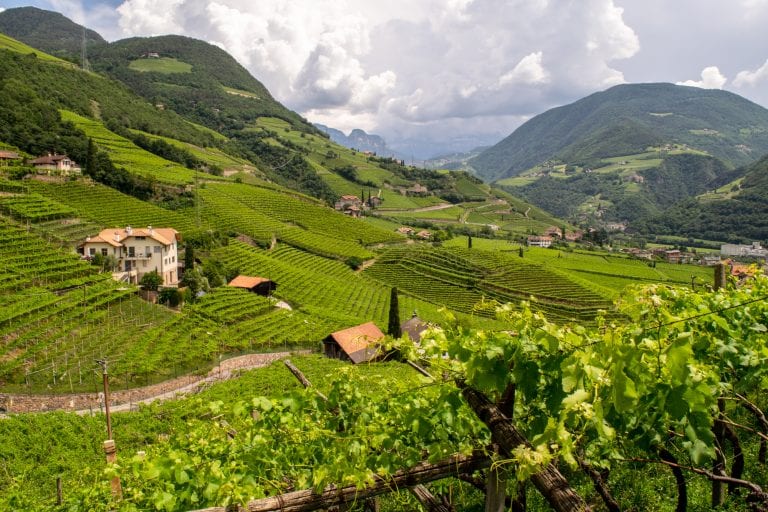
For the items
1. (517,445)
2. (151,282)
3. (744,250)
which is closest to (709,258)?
(744,250)

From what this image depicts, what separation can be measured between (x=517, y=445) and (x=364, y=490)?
3.31 feet

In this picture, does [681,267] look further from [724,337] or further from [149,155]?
[149,155]

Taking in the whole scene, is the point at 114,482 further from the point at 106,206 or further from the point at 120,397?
the point at 106,206

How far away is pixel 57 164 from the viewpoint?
5625cm

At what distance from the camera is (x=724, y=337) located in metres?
3.98

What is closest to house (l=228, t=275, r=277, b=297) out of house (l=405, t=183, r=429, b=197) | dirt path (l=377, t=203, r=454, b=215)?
dirt path (l=377, t=203, r=454, b=215)

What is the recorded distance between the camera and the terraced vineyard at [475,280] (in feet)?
182

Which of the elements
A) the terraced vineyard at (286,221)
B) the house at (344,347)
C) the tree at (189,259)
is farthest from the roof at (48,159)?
the house at (344,347)

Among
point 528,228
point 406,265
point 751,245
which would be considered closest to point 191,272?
point 406,265

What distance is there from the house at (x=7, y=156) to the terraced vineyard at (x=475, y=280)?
148 feet

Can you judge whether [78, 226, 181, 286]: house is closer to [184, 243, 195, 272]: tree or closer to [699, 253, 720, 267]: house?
[184, 243, 195, 272]: tree

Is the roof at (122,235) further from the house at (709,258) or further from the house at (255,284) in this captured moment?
the house at (709,258)

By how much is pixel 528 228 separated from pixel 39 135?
114121mm

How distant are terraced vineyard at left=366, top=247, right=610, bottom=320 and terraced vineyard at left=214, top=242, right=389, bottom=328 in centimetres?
628
